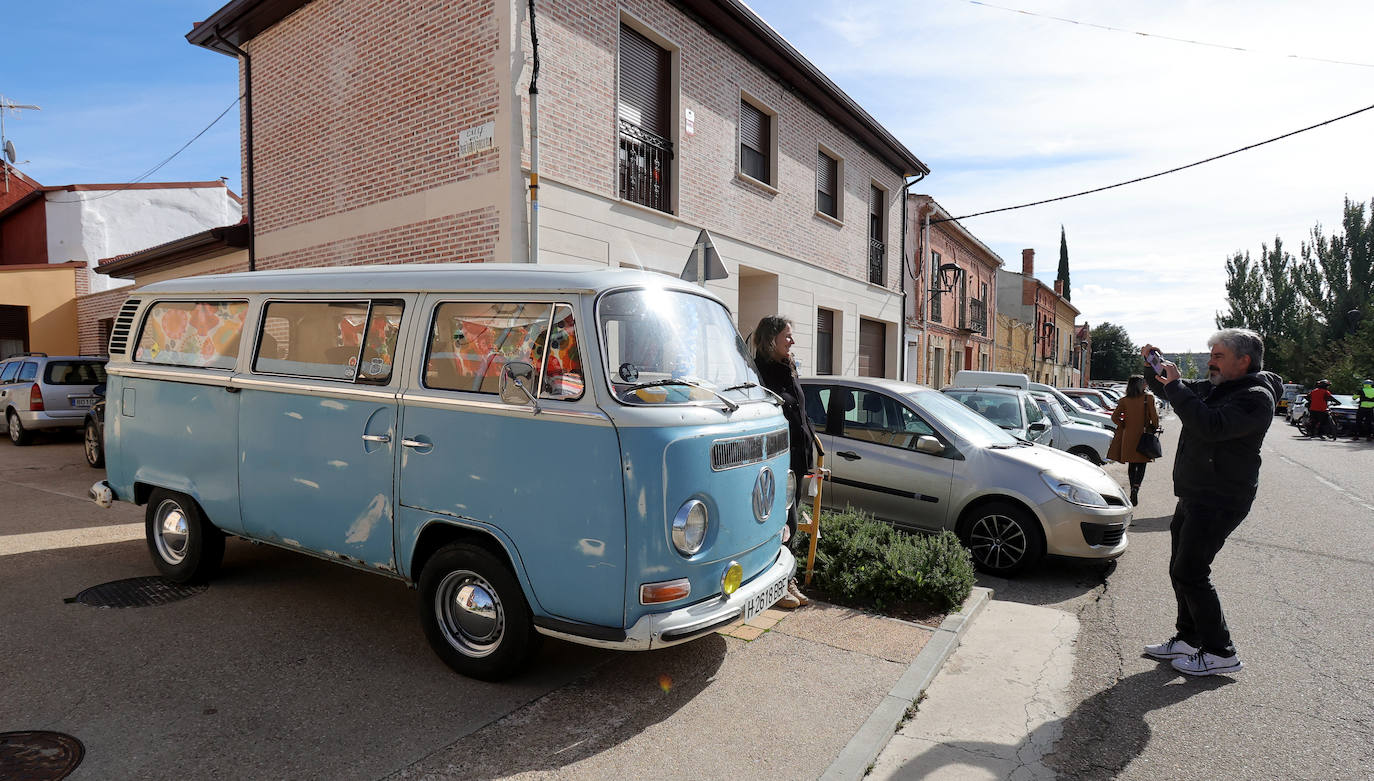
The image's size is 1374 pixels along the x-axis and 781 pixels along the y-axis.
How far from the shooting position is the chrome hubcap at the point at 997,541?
5945 millimetres

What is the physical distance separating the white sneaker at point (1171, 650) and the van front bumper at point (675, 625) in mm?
2663

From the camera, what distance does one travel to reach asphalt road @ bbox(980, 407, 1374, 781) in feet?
10.7

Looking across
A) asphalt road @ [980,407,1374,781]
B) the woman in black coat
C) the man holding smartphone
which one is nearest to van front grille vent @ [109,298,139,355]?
the woman in black coat

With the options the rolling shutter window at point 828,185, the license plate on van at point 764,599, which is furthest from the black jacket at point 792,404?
the rolling shutter window at point 828,185

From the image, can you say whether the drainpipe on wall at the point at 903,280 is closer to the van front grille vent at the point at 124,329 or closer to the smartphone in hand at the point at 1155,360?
the smartphone in hand at the point at 1155,360

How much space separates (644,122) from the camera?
33.4 ft

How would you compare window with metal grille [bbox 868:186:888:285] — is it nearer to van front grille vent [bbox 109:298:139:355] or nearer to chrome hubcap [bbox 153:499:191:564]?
van front grille vent [bbox 109:298:139:355]

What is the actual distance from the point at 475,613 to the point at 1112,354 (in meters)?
81.2

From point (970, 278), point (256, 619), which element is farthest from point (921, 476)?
point (970, 278)

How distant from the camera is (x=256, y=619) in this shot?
446 cm

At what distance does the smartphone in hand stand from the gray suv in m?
15.2

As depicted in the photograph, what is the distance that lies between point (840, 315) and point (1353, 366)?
44409 millimetres

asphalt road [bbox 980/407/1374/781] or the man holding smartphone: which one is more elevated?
the man holding smartphone

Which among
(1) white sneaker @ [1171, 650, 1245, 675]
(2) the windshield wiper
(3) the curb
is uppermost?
(2) the windshield wiper
